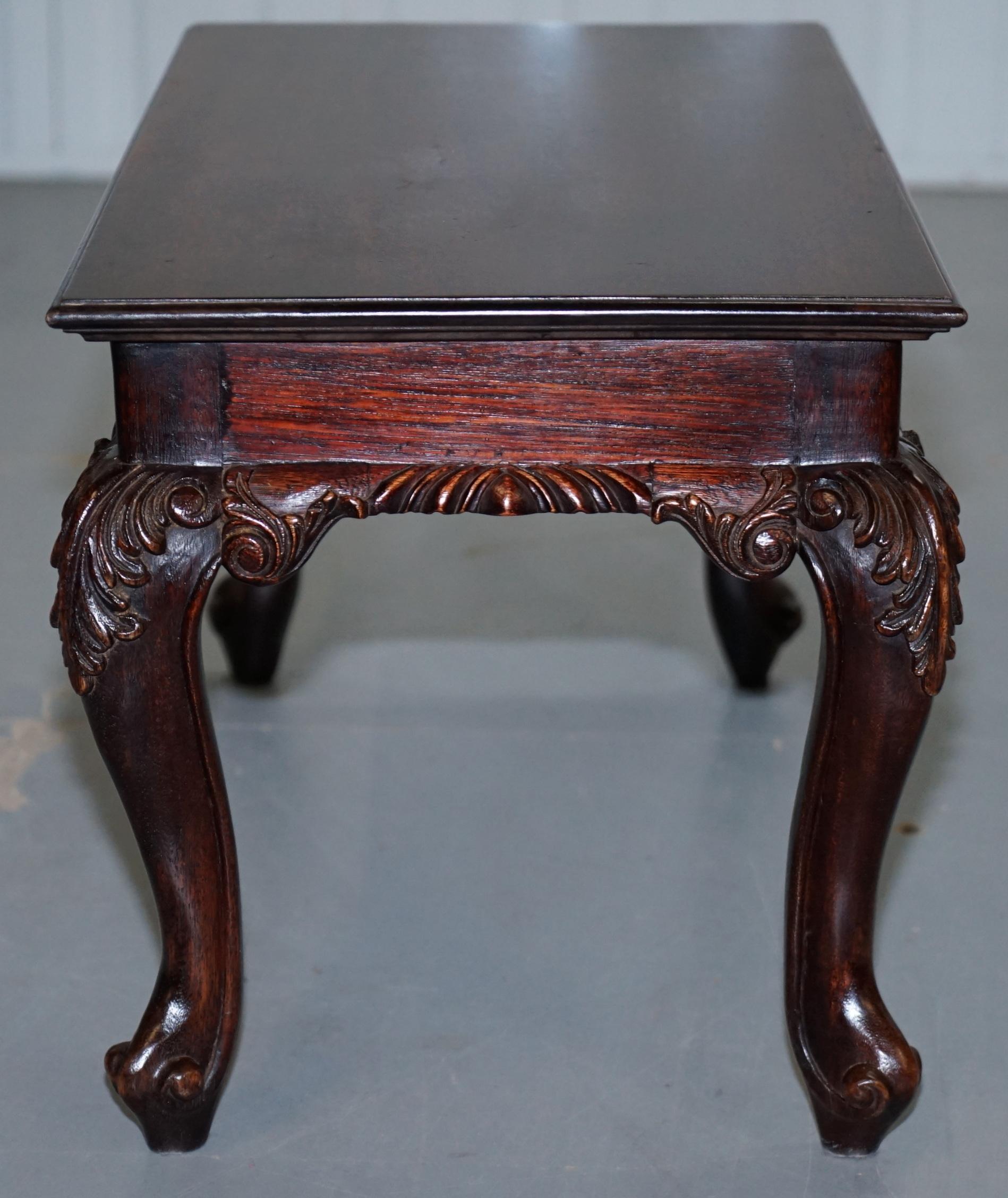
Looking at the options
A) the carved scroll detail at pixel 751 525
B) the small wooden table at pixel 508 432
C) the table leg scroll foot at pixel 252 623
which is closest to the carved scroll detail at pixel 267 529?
the small wooden table at pixel 508 432

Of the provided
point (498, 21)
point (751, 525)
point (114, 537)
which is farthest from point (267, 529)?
point (498, 21)

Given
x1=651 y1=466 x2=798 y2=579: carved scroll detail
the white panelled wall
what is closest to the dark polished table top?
x1=651 y1=466 x2=798 y2=579: carved scroll detail

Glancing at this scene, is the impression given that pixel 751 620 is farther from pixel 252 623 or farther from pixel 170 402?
pixel 170 402

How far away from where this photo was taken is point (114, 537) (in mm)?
1085

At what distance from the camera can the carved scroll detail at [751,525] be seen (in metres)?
1.08

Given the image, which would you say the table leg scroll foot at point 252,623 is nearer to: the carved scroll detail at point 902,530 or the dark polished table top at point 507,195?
the dark polished table top at point 507,195

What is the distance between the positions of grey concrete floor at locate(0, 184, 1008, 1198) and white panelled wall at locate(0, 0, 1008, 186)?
6.40ft

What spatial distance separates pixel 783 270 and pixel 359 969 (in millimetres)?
750

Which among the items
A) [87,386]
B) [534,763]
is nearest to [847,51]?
[87,386]

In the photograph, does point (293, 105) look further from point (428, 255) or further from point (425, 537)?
point (425, 537)

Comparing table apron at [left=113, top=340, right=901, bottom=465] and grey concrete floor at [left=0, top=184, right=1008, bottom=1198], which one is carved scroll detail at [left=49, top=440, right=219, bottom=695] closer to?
table apron at [left=113, top=340, right=901, bottom=465]

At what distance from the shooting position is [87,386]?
2.86 meters

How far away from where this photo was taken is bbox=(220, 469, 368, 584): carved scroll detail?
108cm

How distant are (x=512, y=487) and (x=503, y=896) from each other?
606 mm
